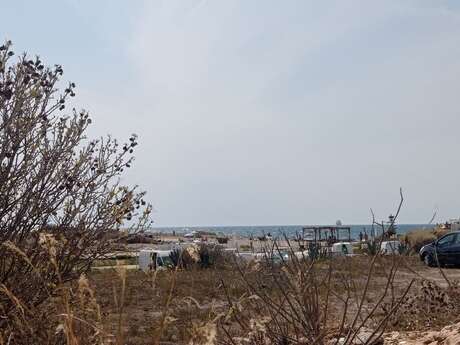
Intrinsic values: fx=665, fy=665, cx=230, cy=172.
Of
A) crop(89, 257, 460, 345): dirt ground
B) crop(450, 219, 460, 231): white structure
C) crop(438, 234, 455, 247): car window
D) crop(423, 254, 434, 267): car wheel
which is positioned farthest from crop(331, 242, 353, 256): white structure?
crop(450, 219, 460, 231): white structure

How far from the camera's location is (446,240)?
24.9 metres

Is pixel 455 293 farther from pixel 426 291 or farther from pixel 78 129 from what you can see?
pixel 78 129

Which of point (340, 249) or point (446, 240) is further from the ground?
point (446, 240)

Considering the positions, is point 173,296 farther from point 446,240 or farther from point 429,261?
point 446,240

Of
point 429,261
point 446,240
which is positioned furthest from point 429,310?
point 446,240

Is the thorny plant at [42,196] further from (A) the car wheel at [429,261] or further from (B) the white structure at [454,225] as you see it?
(B) the white structure at [454,225]

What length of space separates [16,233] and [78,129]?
1.21 metres

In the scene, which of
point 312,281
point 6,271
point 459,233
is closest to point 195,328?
point 312,281

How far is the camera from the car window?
24.6 meters

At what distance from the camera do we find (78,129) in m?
6.41

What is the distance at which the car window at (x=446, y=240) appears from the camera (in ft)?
80.8

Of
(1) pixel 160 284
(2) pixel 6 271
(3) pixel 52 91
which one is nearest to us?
(2) pixel 6 271

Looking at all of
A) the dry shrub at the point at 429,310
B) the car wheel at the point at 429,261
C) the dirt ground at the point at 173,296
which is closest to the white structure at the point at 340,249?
the dirt ground at the point at 173,296

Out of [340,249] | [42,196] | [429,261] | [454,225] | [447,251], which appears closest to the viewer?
[42,196]
